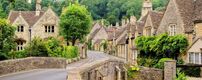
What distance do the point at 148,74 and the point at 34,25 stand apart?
4935 cm

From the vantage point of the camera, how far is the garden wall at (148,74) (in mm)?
32531

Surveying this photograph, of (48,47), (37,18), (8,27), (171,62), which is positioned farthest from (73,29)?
(171,62)

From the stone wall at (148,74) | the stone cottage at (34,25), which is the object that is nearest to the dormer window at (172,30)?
the stone wall at (148,74)

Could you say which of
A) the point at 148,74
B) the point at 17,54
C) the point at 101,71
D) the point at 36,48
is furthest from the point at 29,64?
the point at 101,71

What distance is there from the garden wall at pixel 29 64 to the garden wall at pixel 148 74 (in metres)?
10.4

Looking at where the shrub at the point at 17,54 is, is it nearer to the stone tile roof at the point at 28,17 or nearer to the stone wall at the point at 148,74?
the stone wall at the point at 148,74

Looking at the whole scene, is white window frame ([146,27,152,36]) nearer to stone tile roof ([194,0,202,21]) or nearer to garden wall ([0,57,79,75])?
stone tile roof ([194,0,202,21])

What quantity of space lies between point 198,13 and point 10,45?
2150 cm

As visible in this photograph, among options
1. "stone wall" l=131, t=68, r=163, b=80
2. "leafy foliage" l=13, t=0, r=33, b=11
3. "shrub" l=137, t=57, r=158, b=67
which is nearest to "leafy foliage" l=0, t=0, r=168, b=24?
"leafy foliage" l=13, t=0, r=33, b=11

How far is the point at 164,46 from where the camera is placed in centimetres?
4416

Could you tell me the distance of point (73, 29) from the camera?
243 ft

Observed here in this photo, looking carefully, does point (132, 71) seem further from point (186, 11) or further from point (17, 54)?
point (17, 54)

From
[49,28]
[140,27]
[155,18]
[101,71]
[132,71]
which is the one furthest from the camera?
[49,28]

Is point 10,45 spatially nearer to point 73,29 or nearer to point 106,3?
point 73,29
